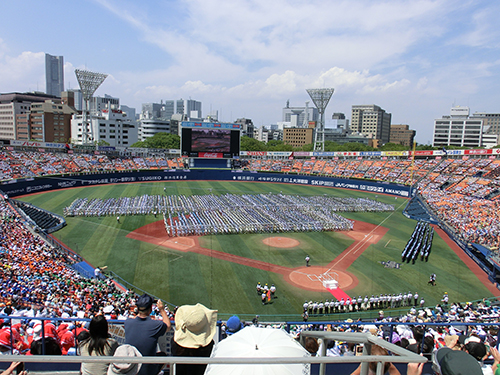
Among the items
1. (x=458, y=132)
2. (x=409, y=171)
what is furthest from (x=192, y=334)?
(x=458, y=132)

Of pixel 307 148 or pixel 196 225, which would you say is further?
pixel 307 148

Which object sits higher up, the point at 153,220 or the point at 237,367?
the point at 237,367

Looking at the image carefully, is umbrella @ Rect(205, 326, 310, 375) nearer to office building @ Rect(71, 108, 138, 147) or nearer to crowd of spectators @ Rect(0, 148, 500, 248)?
crowd of spectators @ Rect(0, 148, 500, 248)

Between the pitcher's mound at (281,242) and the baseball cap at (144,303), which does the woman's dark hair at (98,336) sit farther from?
the pitcher's mound at (281,242)

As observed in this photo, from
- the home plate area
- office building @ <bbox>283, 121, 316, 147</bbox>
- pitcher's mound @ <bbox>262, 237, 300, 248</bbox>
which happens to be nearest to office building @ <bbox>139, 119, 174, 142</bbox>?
office building @ <bbox>283, 121, 316, 147</bbox>

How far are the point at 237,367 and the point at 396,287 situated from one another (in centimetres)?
2081

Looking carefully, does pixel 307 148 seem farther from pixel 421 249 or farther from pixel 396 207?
pixel 421 249

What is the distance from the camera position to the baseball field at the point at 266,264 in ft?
63.7

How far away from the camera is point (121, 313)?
13453 mm

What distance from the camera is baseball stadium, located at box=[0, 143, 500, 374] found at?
58.9 feet

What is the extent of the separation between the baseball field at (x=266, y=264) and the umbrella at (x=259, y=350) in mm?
13719

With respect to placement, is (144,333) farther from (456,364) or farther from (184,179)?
(184,179)

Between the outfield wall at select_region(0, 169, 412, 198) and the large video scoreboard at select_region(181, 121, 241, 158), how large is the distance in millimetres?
3766

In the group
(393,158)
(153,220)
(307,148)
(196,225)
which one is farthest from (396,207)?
(307,148)
